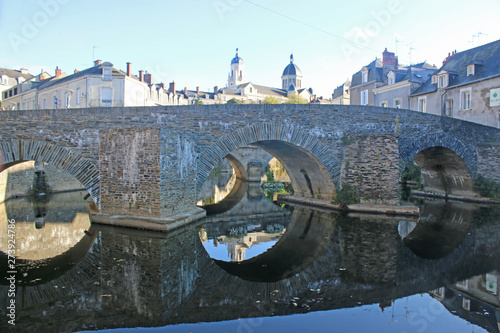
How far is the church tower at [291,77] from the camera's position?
85500 mm

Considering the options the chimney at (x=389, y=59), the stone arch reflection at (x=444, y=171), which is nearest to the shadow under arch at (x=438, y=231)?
the stone arch reflection at (x=444, y=171)

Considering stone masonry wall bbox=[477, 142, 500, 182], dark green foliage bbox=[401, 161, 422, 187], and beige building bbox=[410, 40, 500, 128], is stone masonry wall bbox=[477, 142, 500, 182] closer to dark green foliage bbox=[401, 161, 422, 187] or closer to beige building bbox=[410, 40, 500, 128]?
beige building bbox=[410, 40, 500, 128]

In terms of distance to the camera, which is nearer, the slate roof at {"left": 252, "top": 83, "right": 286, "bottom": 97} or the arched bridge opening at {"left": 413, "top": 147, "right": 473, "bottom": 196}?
the arched bridge opening at {"left": 413, "top": 147, "right": 473, "bottom": 196}

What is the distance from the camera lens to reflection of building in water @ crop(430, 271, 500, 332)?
5.37 metres

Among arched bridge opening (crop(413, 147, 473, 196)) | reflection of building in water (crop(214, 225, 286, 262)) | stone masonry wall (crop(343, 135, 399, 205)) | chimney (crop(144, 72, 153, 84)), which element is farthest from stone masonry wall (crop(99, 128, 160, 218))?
chimney (crop(144, 72, 153, 84))

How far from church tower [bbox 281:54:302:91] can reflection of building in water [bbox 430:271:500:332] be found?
262 ft

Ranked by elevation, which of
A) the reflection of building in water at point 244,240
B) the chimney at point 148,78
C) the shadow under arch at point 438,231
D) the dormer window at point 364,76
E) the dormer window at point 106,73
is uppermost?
the chimney at point 148,78

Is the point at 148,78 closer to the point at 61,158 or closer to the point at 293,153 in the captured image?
the point at 293,153

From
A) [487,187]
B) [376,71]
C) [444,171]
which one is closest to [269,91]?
[376,71]

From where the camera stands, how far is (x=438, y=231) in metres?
11.1

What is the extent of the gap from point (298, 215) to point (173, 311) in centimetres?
905

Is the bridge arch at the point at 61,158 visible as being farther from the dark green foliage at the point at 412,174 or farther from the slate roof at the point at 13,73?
the slate roof at the point at 13,73

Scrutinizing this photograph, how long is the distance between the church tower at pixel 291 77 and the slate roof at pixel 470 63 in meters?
61.2

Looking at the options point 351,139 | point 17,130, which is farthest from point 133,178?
point 351,139
